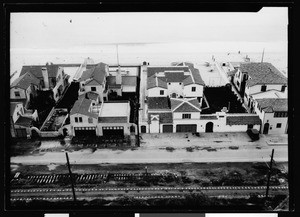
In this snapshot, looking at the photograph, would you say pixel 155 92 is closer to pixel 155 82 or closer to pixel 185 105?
pixel 155 82

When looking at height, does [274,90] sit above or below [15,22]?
below

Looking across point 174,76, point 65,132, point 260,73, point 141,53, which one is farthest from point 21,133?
point 260,73

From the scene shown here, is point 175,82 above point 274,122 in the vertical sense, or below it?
above

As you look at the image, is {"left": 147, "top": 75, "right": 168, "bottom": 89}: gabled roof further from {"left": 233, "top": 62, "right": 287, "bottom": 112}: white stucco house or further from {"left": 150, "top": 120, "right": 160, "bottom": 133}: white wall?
{"left": 233, "top": 62, "right": 287, "bottom": 112}: white stucco house

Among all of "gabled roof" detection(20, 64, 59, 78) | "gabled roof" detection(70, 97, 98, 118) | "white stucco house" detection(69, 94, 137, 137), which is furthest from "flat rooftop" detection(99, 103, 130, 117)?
"gabled roof" detection(20, 64, 59, 78)

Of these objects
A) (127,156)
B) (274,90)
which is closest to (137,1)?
(127,156)

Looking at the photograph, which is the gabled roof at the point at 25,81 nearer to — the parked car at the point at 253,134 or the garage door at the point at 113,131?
the garage door at the point at 113,131
